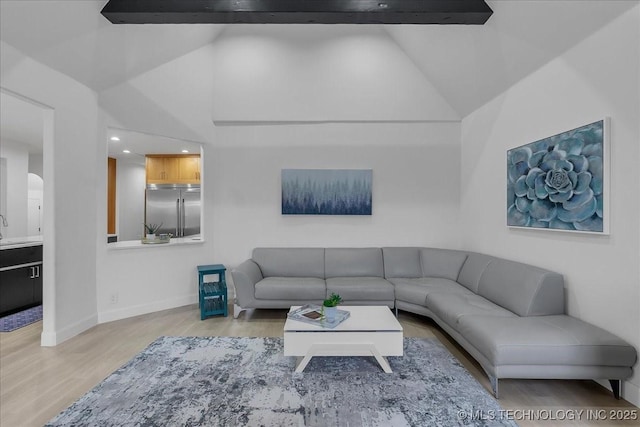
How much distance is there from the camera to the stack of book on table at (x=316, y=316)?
257cm

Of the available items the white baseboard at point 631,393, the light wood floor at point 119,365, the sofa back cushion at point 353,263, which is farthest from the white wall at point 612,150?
the sofa back cushion at point 353,263

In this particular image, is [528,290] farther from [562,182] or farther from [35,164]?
[35,164]

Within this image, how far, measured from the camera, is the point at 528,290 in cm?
275

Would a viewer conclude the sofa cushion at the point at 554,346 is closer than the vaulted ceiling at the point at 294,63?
Yes

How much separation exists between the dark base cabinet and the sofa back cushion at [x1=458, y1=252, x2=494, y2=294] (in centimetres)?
540

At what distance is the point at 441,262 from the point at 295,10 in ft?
11.0

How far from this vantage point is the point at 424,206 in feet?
15.4

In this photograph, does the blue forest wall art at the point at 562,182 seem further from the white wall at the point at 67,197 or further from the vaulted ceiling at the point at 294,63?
the white wall at the point at 67,197

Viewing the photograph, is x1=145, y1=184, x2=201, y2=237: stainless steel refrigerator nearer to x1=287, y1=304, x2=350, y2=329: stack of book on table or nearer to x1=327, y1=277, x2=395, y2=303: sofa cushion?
x1=327, y1=277, x2=395, y2=303: sofa cushion

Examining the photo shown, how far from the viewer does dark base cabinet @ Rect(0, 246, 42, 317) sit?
3.77 metres

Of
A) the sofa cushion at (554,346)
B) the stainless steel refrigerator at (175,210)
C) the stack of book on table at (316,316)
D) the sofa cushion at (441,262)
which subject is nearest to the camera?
the sofa cushion at (554,346)

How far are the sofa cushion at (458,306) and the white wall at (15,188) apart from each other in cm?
669

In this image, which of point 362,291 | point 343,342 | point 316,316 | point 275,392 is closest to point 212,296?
point 316,316

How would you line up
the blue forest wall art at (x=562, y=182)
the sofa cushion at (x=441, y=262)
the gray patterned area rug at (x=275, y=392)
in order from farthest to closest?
the sofa cushion at (x=441, y=262) → the blue forest wall art at (x=562, y=182) → the gray patterned area rug at (x=275, y=392)
